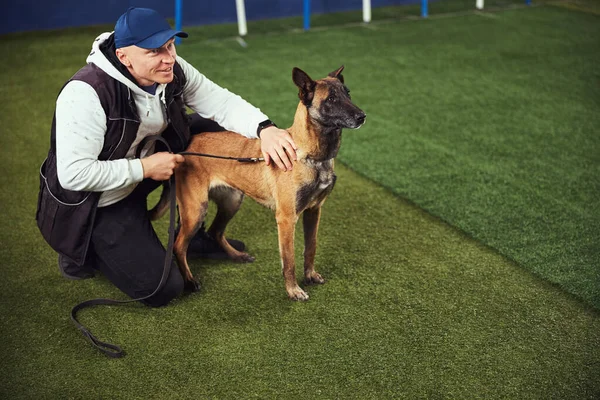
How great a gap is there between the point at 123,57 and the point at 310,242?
109 centimetres

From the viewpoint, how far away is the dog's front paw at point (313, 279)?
3.11m

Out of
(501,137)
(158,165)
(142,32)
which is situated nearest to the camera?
(142,32)

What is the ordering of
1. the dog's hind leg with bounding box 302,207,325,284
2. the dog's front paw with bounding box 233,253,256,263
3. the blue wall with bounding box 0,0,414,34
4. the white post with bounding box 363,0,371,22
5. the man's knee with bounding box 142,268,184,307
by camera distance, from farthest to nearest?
the white post with bounding box 363,0,371,22
the blue wall with bounding box 0,0,414,34
the dog's front paw with bounding box 233,253,256,263
the dog's hind leg with bounding box 302,207,325,284
the man's knee with bounding box 142,268,184,307

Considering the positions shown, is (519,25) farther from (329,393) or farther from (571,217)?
(329,393)

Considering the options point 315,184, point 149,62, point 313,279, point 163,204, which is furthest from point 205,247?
point 149,62

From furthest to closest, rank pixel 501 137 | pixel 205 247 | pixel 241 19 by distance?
pixel 241 19, pixel 501 137, pixel 205 247

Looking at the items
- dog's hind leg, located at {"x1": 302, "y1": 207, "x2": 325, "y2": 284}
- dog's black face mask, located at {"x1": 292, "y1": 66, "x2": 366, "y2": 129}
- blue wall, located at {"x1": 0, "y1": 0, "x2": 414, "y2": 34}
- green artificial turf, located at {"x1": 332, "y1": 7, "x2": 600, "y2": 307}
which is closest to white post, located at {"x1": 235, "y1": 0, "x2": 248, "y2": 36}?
blue wall, located at {"x1": 0, "y1": 0, "x2": 414, "y2": 34}

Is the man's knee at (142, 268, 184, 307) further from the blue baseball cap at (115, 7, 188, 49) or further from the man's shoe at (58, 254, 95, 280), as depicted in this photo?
the blue baseball cap at (115, 7, 188, 49)

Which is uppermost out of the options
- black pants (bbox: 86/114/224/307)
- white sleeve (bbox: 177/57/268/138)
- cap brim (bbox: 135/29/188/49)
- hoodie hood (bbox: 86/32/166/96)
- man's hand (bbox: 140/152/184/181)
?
cap brim (bbox: 135/29/188/49)

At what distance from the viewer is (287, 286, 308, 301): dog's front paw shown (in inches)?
117

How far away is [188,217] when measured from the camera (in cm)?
300

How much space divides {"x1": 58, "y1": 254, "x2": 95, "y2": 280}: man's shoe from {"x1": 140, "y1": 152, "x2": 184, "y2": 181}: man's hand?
62 centimetres

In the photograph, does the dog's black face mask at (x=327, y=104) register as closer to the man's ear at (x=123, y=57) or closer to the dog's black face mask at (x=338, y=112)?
the dog's black face mask at (x=338, y=112)

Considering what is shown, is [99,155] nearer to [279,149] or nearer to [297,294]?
[279,149]
